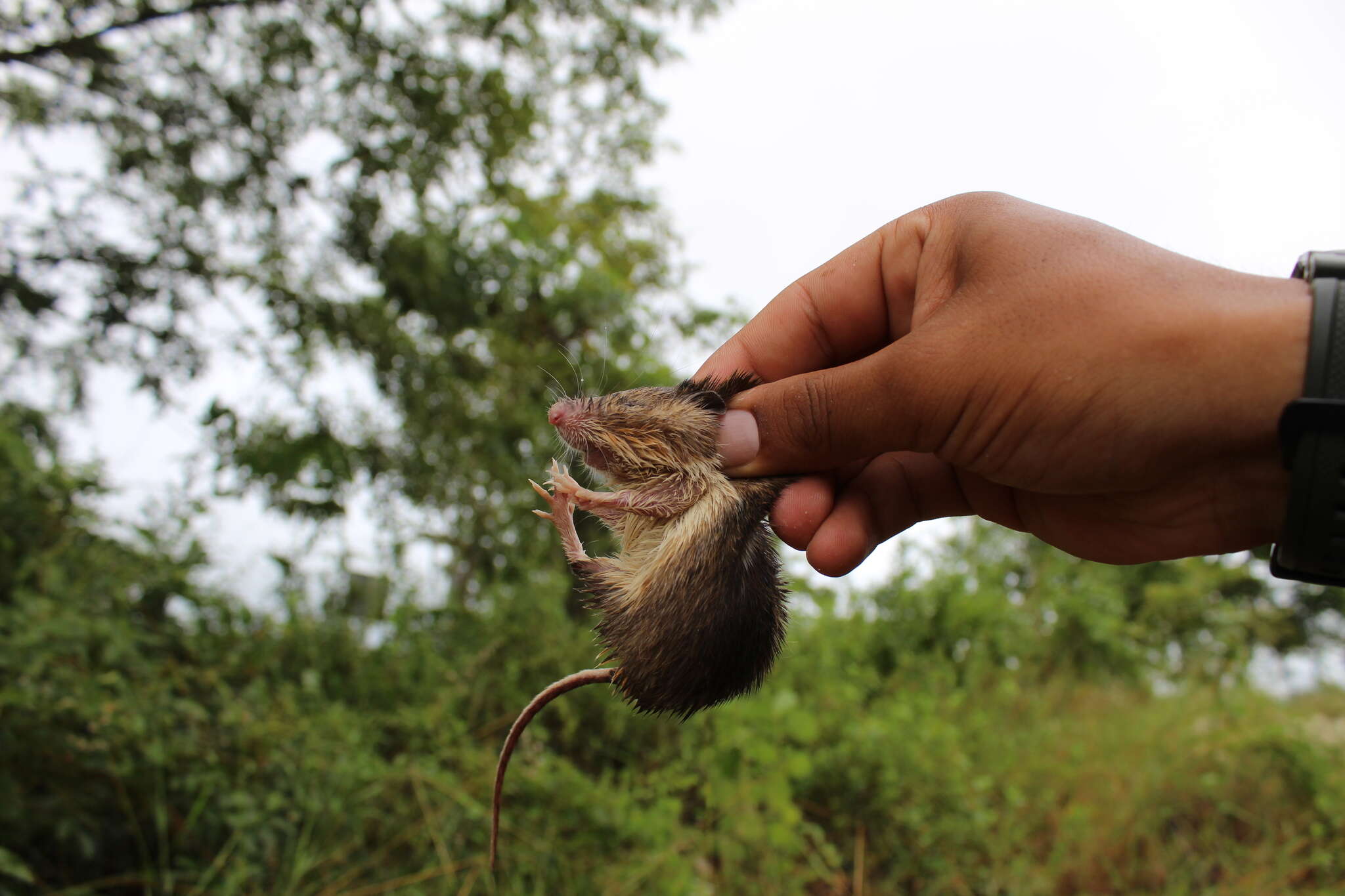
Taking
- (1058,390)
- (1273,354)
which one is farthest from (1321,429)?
(1058,390)

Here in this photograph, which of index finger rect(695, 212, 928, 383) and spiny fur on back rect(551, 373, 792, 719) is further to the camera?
index finger rect(695, 212, 928, 383)

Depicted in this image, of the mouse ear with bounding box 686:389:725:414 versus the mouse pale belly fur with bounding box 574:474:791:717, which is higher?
the mouse ear with bounding box 686:389:725:414

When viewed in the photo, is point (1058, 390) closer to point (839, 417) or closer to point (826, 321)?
point (839, 417)

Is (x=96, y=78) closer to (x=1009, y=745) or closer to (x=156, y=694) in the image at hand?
(x=156, y=694)

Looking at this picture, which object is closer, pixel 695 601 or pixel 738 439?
pixel 695 601

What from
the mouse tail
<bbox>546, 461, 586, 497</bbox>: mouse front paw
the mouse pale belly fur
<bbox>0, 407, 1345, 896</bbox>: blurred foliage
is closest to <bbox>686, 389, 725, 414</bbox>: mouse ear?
the mouse pale belly fur

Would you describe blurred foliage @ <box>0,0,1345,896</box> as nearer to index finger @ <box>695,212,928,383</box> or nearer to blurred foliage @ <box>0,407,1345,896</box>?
blurred foliage @ <box>0,407,1345,896</box>
